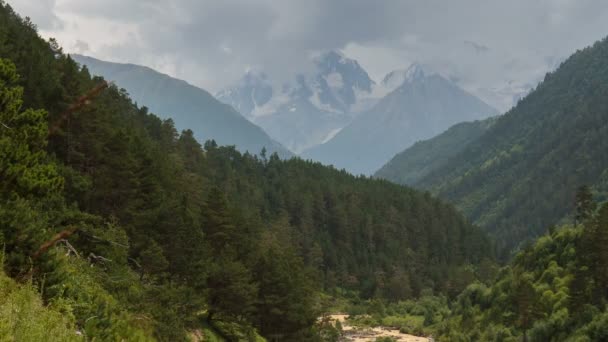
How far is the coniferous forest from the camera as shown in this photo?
15398 mm

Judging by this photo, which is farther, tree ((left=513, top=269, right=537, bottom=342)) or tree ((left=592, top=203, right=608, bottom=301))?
tree ((left=513, top=269, right=537, bottom=342))

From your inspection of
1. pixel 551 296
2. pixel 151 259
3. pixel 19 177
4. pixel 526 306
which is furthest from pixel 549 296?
pixel 19 177

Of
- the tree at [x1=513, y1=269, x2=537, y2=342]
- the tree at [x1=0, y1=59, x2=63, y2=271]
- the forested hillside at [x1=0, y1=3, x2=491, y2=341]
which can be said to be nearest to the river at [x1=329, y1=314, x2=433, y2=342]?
the forested hillside at [x1=0, y1=3, x2=491, y2=341]

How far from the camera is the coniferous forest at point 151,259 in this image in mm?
15398

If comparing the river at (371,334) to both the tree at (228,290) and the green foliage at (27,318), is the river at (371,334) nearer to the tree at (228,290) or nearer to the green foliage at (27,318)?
the tree at (228,290)

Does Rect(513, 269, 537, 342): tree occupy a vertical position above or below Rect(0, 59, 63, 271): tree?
below

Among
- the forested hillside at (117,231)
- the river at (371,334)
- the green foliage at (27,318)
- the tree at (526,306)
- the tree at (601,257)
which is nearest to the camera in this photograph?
the green foliage at (27,318)

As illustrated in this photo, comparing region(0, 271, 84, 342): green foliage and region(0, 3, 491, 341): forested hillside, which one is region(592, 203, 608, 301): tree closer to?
region(0, 3, 491, 341): forested hillside

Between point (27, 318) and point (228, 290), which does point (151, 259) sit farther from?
point (27, 318)

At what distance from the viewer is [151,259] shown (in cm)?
3244

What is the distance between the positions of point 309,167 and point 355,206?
111 ft

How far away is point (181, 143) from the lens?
116 metres

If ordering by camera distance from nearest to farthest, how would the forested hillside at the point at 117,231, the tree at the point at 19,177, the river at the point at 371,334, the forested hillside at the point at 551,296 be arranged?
the tree at the point at 19,177, the forested hillside at the point at 117,231, the forested hillside at the point at 551,296, the river at the point at 371,334

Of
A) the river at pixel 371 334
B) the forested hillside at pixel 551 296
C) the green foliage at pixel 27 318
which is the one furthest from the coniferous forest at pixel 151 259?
the river at pixel 371 334
